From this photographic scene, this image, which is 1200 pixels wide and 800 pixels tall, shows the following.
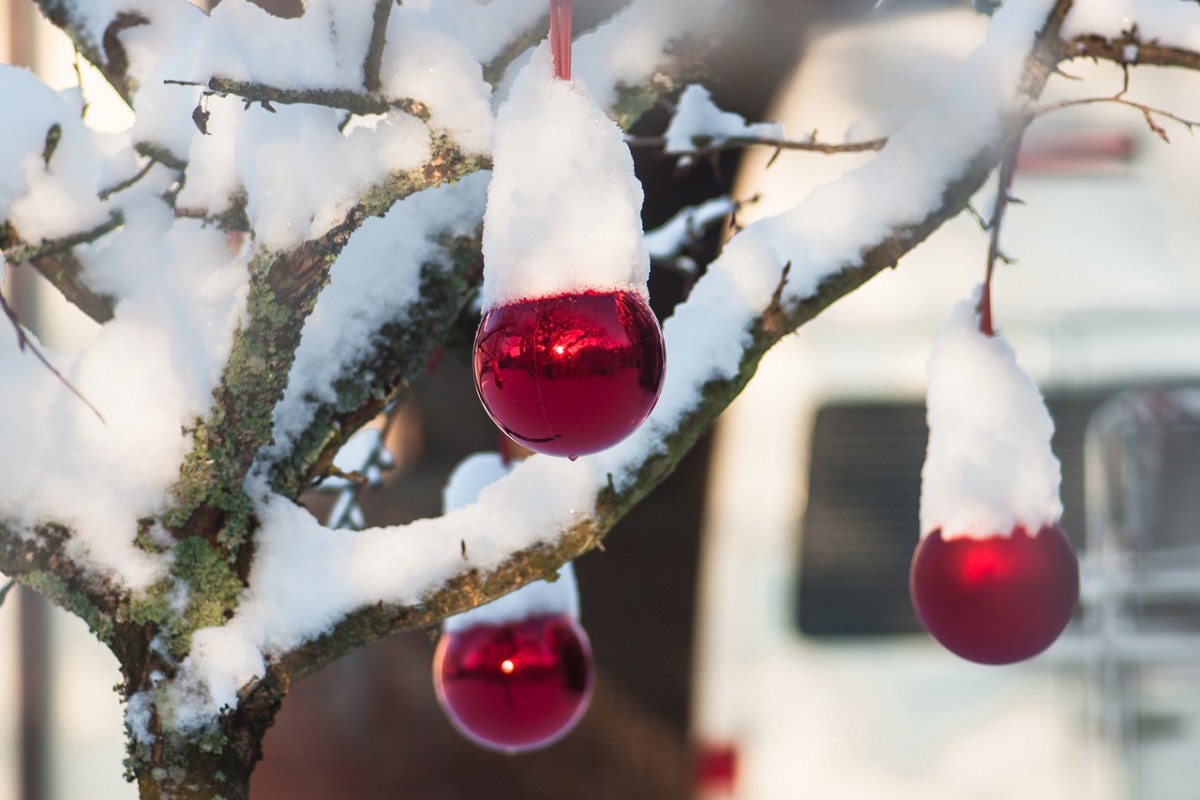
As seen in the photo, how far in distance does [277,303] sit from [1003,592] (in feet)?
2.67

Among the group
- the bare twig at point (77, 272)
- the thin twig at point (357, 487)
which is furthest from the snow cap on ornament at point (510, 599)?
the bare twig at point (77, 272)

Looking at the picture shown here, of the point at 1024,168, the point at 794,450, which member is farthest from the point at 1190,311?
the point at 794,450

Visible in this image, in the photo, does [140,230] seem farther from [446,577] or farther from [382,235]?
[446,577]

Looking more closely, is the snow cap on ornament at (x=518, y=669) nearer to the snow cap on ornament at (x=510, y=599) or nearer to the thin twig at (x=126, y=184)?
the snow cap on ornament at (x=510, y=599)

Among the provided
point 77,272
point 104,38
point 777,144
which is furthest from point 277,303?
point 777,144

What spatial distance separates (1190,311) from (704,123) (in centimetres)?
224

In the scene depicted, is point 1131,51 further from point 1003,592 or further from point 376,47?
point 376,47

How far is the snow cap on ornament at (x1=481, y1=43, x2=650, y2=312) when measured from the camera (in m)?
1.01

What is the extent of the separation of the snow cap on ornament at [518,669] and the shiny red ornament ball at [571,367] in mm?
639

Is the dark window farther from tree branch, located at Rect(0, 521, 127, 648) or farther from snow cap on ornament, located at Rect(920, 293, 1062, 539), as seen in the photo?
tree branch, located at Rect(0, 521, 127, 648)

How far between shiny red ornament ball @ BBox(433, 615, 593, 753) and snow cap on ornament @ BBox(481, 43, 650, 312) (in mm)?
707

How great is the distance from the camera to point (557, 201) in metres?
1.02

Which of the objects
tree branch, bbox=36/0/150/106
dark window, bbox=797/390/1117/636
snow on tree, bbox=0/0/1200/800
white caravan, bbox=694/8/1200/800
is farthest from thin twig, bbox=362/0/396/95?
dark window, bbox=797/390/1117/636

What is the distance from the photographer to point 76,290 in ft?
4.70
